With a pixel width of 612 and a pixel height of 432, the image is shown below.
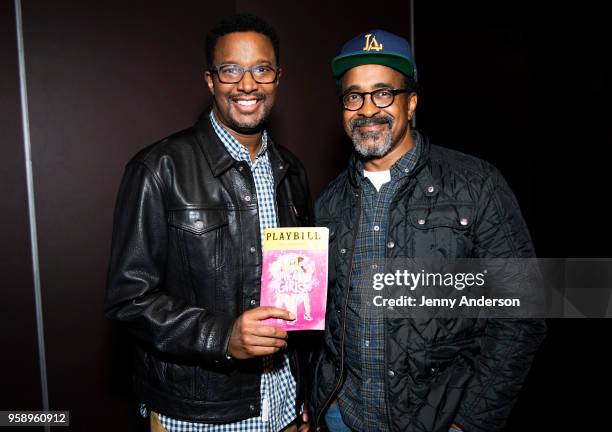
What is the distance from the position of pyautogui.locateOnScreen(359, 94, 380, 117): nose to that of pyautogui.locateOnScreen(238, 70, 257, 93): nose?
44cm

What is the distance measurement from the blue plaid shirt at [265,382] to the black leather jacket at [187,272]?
0.05 meters

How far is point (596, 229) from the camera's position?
1.77 m

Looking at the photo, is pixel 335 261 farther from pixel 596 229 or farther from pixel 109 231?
pixel 109 231

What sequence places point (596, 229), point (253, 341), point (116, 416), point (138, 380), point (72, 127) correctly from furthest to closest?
point (116, 416) → point (72, 127) → point (138, 380) → point (596, 229) → point (253, 341)

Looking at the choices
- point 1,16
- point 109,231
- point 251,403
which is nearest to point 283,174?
point 251,403

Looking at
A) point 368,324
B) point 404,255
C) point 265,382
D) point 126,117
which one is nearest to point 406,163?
point 404,255

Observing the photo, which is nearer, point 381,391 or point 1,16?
point 381,391

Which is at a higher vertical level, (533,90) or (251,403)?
(533,90)

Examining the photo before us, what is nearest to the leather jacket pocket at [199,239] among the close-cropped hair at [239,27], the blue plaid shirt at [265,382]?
the blue plaid shirt at [265,382]

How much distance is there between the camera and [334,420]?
1.97 metres

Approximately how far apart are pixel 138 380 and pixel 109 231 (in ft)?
4.36

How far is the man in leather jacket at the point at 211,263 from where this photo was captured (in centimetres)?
167

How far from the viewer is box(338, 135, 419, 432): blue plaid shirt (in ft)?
5.88

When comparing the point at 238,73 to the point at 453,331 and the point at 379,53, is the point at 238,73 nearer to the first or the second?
the point at 379,53
